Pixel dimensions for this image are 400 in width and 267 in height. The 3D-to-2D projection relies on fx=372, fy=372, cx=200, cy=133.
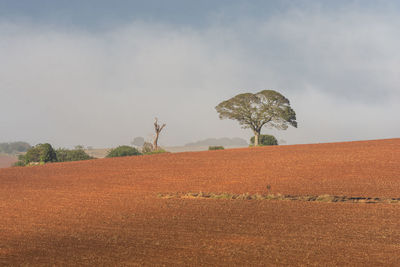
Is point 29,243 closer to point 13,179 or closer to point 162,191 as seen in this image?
point 162,191

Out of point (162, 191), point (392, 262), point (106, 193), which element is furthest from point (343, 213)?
point (106, 193)

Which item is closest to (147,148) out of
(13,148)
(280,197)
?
(280,197)

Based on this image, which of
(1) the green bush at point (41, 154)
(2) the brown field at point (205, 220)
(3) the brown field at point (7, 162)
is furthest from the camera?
(3) the brown field at point (7, 162)

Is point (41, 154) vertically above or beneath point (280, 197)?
above

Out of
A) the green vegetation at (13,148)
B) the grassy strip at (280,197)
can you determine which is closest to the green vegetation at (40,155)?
the grassy strip at (280,197)

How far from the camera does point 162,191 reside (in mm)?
17516

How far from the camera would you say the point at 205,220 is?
10547 millimetres

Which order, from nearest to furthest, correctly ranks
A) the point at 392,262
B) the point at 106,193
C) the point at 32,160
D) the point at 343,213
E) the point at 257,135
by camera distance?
the point at 392,262, the point at 343,213, the point at 106,193, the point at 32,160, the point at 257,135

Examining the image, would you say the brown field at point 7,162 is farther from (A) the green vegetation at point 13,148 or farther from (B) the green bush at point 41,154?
(A) the green vegetation at point 13,148

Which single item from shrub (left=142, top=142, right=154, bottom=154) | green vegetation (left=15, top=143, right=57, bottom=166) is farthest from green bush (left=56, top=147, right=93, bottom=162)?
shrub (left=142, top=142, right=154, bottom=154)

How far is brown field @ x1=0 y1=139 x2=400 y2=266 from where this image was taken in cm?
713

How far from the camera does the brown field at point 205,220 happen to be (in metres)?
7.13

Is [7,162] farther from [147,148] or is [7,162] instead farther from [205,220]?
[205,220]

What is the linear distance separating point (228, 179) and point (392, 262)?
14.3 m
